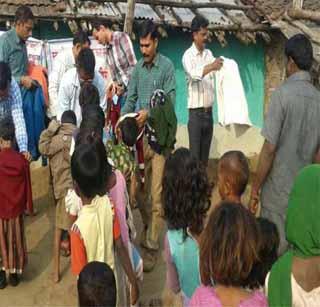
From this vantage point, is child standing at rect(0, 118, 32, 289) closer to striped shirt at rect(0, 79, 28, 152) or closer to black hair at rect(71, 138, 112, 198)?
striped shirt at rect(0, 79, 28, 152)

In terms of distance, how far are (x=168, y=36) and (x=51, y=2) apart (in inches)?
68.1

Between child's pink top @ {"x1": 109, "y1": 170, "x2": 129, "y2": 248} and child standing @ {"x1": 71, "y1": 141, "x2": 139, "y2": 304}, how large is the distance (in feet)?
0.99

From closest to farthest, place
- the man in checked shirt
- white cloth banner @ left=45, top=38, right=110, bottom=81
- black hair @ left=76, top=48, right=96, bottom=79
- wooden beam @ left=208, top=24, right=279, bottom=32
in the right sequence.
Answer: black hair @ left=76, top=48, right=96, bottom=79
the man in checked shirt
white cloth banner @ left=45, top=38, right=110, bottom=81
wooden beam @ left=208, top=24, right=279, bottom=32

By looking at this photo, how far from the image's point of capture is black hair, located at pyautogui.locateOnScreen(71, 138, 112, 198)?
12.4 ft

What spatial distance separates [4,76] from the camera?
222 inches

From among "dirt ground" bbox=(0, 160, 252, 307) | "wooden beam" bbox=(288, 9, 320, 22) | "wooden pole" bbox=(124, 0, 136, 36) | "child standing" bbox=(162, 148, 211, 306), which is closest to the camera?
"child standing" bbox=(162, 148, 211, 306)

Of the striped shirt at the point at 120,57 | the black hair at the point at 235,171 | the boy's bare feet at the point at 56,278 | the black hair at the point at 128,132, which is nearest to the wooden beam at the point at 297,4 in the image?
the striped shirt at the point at 120,57

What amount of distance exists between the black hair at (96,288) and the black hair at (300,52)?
2.16m

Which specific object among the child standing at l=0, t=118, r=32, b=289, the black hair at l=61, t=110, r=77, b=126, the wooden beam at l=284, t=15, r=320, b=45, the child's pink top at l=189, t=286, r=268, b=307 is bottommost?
the child standing at l=0, t=118, r=32, b=289

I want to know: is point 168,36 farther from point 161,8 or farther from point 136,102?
point 136,102

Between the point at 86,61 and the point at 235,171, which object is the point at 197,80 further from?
the point at 235,171

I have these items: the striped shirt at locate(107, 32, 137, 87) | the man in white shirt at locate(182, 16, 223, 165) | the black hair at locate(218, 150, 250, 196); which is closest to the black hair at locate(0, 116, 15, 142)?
the striped shirt at locate(107, 32, 137, 87)

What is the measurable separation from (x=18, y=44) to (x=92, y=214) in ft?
11.0

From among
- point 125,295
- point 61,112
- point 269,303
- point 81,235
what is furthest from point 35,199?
point 269,303
